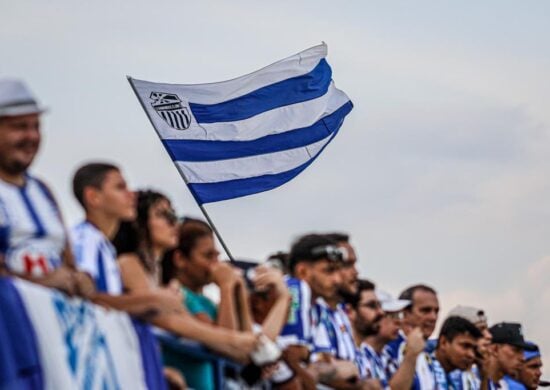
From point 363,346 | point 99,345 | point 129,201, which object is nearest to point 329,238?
point 363,346

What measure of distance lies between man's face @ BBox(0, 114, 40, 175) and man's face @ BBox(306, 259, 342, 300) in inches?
164

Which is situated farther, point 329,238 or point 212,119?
point 212,119

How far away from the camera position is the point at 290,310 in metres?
13.7

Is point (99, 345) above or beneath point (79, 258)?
beneath

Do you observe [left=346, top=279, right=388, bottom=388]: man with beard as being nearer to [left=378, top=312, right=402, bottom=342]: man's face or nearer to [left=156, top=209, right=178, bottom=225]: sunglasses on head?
[left=378, top=312, right=402, bottom=342]: man's face

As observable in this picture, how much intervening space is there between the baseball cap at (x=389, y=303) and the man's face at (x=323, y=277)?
7.19 ft

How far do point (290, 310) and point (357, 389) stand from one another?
1002mm

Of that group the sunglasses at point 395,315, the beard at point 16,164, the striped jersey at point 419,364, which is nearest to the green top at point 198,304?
the beard at point 16,164

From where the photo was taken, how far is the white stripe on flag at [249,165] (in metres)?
22.4

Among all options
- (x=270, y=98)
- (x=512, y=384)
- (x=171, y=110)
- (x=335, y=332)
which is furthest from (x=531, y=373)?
(x=335, y=332)

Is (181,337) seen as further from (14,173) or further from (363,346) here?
(363,346)

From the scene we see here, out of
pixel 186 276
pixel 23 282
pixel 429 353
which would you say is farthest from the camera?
pixel 429 353

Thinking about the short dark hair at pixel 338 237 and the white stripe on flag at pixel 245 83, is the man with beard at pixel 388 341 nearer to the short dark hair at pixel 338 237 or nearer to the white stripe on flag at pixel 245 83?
the short dark hair at pixel 338 237

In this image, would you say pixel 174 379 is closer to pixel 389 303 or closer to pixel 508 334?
pixel 389 303
